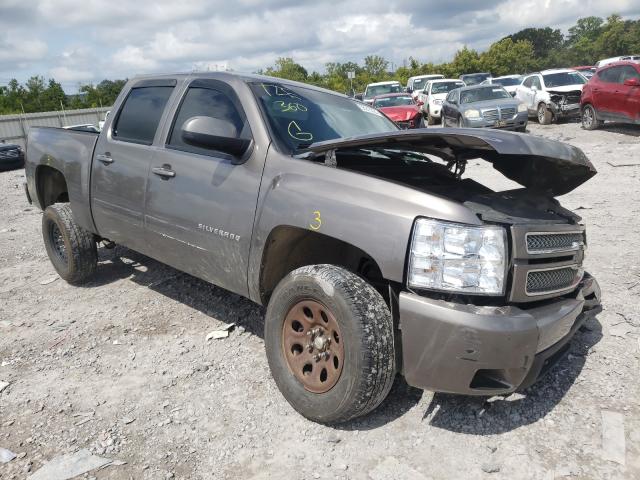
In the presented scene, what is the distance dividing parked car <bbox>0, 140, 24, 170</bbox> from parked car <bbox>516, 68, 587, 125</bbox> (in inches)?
715

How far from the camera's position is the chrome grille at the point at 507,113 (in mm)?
15148

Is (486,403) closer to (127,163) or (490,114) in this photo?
(127,163)

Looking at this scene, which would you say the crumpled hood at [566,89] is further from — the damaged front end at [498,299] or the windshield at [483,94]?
the damaged front end at [498,299]

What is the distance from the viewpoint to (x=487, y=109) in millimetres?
15383

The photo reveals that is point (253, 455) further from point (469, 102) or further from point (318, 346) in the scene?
point (469, 102)

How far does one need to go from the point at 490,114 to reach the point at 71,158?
13.0 m

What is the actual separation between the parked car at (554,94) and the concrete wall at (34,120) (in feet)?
81.6

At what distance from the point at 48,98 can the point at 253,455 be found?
58.5 metres

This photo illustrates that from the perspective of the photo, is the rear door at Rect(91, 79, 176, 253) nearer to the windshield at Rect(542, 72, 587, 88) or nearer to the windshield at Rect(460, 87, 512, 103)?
the windshield at Rect(460, 87, 512, 103)

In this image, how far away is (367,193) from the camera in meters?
2.67

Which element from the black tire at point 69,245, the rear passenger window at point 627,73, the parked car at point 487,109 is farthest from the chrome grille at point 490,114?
the black tire at point 69,245

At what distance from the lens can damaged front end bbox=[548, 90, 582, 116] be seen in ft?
55.2

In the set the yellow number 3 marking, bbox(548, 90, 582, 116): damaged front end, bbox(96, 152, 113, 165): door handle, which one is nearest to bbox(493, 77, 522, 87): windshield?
bbox(548, 90, 582, 116): damaged front end

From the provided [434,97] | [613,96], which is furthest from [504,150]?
[434,97]
